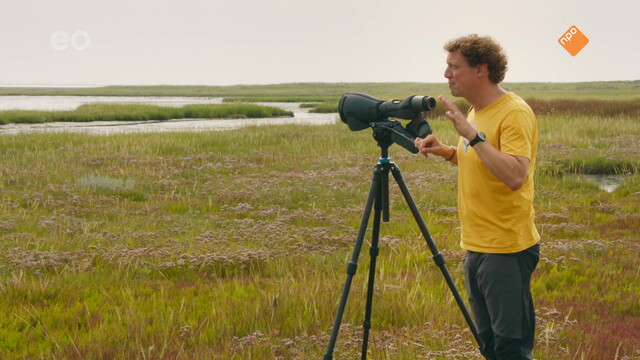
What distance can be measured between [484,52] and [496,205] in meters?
0.95

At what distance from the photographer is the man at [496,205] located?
3.67m

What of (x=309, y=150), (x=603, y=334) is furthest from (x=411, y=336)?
(x=309, y=150)

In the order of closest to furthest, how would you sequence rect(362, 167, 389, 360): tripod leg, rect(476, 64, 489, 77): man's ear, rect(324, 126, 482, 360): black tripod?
1. rect(476, 64, 489, 77): man's ear
2. rect(324, 126, 482, 360): black tripod
3. rect(362, 167, 389, 360): tripod leg

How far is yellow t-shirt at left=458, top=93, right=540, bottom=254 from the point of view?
360cm

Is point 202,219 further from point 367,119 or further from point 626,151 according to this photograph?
point 626,151

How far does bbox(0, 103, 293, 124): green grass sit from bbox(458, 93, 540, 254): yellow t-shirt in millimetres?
41941

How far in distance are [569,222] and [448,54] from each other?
305 inches

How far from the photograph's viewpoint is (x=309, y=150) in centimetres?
2047

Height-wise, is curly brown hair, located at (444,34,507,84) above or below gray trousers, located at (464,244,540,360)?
above

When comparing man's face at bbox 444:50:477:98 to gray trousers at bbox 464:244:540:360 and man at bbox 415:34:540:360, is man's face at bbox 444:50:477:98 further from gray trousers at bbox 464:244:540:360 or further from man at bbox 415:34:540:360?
gray trousers at bbox 464:244:540:360

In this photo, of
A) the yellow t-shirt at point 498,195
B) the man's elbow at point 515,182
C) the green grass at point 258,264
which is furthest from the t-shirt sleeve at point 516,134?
the green grass at point 258,264

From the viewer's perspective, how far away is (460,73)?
377 centimetres

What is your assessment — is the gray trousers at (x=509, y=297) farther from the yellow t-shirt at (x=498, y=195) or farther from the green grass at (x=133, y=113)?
the green grass at (x=133, y=113)

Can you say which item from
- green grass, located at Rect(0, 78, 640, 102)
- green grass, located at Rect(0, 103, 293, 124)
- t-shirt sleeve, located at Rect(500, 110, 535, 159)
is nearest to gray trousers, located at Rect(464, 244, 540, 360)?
t-shirt sleeve, located at Rect(500, 110, 535, 159)
